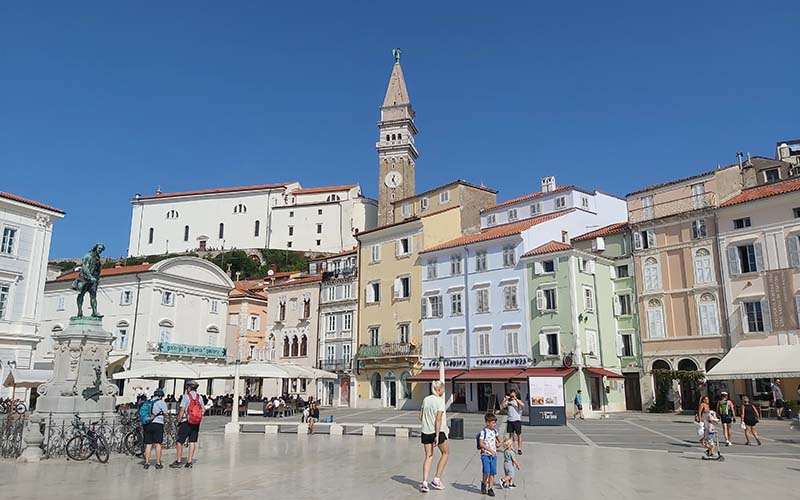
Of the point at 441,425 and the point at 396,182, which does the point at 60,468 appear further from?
the point at 396,182

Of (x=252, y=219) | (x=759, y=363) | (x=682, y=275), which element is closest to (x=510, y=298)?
(x=682, y=275)

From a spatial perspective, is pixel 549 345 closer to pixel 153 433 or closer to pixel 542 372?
pixel 542 372

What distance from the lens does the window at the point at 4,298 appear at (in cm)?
3618

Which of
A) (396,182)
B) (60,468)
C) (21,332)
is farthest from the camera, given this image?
(396,182)

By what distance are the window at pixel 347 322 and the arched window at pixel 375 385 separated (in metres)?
4.48

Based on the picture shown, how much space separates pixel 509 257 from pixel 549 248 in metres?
3.17

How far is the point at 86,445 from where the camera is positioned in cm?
1553

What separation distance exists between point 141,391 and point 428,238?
2327 cm

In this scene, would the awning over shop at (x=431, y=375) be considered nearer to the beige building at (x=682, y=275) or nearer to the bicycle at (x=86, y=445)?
the beige building at (x=682, y=275)

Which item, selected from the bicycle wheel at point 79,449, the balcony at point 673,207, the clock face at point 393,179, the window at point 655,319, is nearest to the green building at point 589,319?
the window at point 655,319

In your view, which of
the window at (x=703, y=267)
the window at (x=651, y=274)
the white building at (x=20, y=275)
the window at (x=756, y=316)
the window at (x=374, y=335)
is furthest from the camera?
the window at (x=374, y=335)

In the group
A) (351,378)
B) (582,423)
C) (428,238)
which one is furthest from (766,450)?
(351,378)

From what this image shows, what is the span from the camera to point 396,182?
9675 cm

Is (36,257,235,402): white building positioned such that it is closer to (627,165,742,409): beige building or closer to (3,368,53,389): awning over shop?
(3,368,53,389): awning over shop
